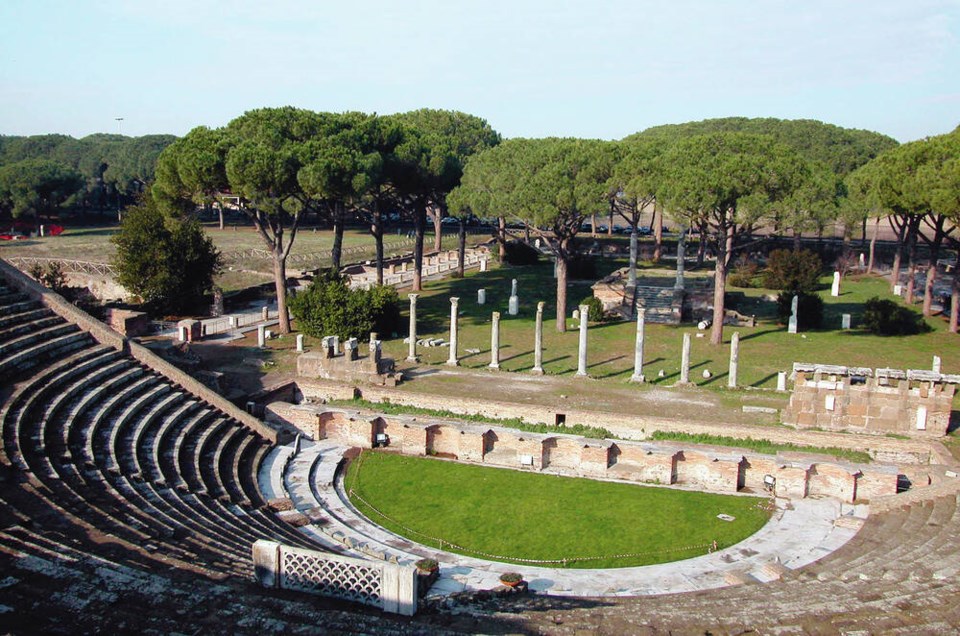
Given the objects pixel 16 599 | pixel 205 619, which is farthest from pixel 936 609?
pixel 16 599

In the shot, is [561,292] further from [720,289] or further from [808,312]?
[808,312]

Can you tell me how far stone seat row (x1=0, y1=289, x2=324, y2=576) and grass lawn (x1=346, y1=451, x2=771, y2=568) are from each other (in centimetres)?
308

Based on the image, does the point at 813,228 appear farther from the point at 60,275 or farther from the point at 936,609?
the point at 60,275

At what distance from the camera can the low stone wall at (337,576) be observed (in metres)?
11.4

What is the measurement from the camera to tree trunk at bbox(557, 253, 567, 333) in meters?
35.5

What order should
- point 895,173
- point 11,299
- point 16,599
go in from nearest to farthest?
point 16,599, point 11,299, point 895,173

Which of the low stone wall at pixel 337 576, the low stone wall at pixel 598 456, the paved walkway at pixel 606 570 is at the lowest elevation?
the paved walkway at pixel 606 570

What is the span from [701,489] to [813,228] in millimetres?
15747

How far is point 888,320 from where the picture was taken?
3569 centimetres

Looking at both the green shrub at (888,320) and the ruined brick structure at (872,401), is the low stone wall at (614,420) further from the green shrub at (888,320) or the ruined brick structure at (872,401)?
the green shrub at (888,320)

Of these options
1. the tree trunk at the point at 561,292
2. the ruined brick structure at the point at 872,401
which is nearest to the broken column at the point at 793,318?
the tree trunk at the point at 561,292

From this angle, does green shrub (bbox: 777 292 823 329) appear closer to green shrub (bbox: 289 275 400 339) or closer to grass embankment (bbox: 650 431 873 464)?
grass embankment (bbox: 650 431 873 464)

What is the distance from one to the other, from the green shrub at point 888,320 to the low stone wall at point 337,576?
30478 mm

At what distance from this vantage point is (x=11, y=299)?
22.8 m
